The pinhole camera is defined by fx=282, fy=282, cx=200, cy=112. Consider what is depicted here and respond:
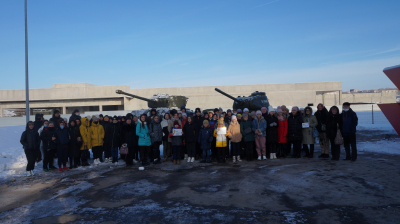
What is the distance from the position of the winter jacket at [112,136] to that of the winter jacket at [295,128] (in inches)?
243

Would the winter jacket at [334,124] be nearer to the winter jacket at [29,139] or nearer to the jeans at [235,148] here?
the jeans at [235,148]

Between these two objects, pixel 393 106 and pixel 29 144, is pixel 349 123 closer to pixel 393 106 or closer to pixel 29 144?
pixel 393 106

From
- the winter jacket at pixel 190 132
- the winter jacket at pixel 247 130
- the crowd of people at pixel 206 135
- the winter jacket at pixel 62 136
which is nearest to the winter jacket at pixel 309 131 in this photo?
the crowd of people at pixel 206 135

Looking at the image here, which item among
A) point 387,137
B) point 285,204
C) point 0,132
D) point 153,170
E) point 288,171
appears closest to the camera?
point 285,204

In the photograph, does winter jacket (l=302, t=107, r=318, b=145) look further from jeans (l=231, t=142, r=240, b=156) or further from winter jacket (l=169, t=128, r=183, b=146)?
winter jacket (l=169, t=128, r=183, b=146)

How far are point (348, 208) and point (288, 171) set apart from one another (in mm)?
3052

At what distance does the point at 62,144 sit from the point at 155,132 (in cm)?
299

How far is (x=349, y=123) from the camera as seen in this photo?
358 inches

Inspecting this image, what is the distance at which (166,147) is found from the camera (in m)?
10.7

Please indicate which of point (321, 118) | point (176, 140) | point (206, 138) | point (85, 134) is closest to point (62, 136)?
point (85, 134)

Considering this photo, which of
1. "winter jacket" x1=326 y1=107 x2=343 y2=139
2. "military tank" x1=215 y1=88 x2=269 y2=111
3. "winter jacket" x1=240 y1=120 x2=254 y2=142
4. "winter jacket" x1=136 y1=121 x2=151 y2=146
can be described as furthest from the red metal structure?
"winter jacket" x1=136 y1=121 x2=151 y2=146

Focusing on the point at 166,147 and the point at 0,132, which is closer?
the point at 166,147

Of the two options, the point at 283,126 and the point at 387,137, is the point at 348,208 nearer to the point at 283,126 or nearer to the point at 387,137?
the point at 283,126

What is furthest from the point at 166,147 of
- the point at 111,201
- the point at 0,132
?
the point at 0,132
